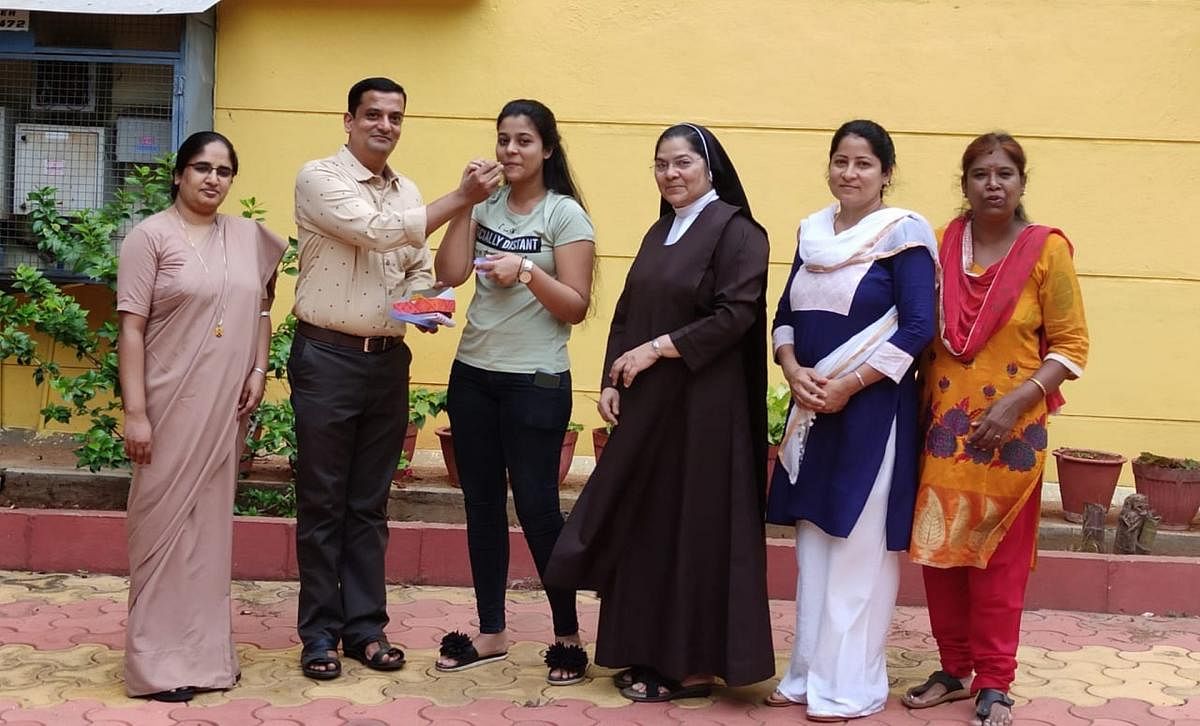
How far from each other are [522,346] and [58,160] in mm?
3459

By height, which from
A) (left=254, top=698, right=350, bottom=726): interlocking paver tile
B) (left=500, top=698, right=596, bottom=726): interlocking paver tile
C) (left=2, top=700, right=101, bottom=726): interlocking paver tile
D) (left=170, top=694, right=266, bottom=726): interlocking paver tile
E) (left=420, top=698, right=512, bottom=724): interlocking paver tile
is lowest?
(left=2, top=700, right=101, bottom=726): interlocking paver tile

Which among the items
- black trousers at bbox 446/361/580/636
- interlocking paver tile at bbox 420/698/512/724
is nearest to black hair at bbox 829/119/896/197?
black trousers at bbox 446/361/580/636

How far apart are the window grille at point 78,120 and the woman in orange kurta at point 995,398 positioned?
4.14 m

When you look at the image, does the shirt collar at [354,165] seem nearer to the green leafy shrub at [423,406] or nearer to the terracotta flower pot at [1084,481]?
the green leafy shrub at [423,406]

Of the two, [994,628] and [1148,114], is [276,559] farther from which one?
[1148,114]

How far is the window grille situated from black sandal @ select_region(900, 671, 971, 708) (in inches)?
172

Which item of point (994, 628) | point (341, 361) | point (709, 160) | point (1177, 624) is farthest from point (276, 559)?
point (1177, 624)

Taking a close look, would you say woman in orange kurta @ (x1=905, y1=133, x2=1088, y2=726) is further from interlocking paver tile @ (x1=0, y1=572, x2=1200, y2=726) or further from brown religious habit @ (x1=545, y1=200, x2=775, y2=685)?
brown religious habit @ (x1=545, y1=200, x2=775, y2=685)

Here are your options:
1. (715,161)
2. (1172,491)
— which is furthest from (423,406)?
(1172,491)

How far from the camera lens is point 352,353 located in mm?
4215

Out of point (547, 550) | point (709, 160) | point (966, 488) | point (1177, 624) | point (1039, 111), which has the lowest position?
point (1177, 624)

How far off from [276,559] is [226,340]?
5.42 feet

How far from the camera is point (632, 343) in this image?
4156 mm

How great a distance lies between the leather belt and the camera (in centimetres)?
421
